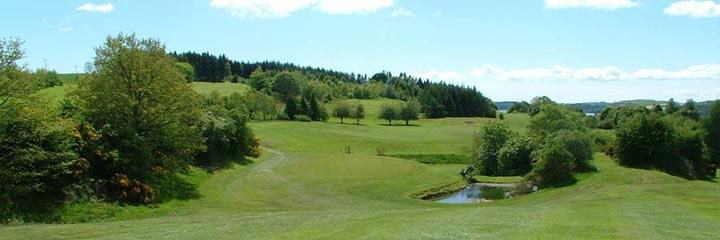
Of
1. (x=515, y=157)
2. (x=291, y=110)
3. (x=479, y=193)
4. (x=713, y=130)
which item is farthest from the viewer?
(x=291, y=110)

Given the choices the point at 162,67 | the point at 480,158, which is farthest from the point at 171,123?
the point at 480,158

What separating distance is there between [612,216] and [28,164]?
2735 centimetres

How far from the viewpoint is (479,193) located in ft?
169

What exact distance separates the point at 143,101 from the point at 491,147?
41.1 metres

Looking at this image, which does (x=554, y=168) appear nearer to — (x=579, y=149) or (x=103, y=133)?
(x=579, y=149)

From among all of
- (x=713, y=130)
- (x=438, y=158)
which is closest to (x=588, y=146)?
(x=438, y=158)

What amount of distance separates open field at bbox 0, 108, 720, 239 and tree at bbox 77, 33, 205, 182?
3.87 m

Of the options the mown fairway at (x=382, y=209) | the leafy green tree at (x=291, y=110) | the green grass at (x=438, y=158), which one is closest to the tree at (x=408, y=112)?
the leafy green tree at (x=291, y=110)

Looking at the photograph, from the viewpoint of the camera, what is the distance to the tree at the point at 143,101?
3759cm

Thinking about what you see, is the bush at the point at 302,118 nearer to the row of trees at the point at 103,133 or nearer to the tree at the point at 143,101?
the row of trees at the point at 103,133

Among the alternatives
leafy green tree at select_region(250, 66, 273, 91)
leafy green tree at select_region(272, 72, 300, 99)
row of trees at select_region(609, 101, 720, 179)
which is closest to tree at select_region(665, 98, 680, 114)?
row of trees at select_region(609, 101, 720, 179)

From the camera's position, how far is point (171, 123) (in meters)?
39.6

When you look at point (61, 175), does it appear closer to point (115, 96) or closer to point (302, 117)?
point (115, 96)

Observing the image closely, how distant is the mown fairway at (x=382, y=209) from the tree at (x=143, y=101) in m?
4.09
